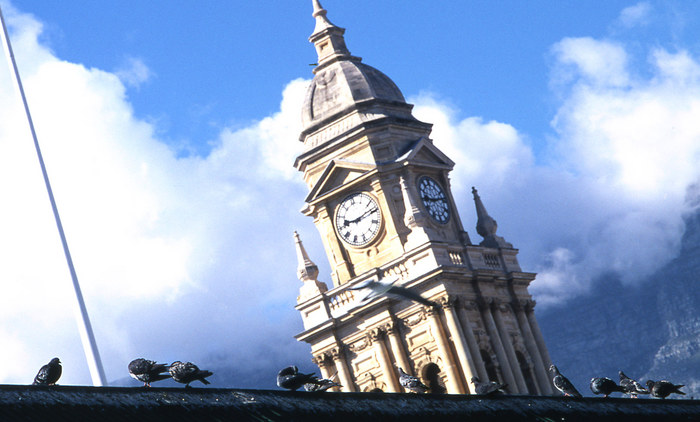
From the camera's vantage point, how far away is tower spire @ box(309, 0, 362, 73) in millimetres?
102938

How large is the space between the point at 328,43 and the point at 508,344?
61.7ft

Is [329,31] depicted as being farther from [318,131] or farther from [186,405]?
[186,405]

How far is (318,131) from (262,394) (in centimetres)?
5190

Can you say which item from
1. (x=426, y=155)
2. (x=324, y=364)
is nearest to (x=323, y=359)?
(x=324, y=364)

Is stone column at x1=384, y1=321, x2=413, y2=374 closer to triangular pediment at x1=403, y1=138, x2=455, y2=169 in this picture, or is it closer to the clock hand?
the clock hand

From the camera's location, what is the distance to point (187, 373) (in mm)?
54375

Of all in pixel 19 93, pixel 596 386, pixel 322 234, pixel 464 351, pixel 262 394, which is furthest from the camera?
pixel 322 234

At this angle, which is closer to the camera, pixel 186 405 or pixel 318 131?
pixel 186 405

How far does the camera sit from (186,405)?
47.0 metres

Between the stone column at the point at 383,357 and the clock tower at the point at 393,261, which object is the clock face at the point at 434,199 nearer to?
the clock tower at the point at 393,261

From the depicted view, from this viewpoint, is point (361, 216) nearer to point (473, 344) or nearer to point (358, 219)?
point (358, 219)

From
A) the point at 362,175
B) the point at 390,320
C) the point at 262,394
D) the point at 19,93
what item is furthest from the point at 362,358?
the point at 262,394

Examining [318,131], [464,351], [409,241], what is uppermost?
[318,131]

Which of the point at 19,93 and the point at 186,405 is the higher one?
the point at 19,93
